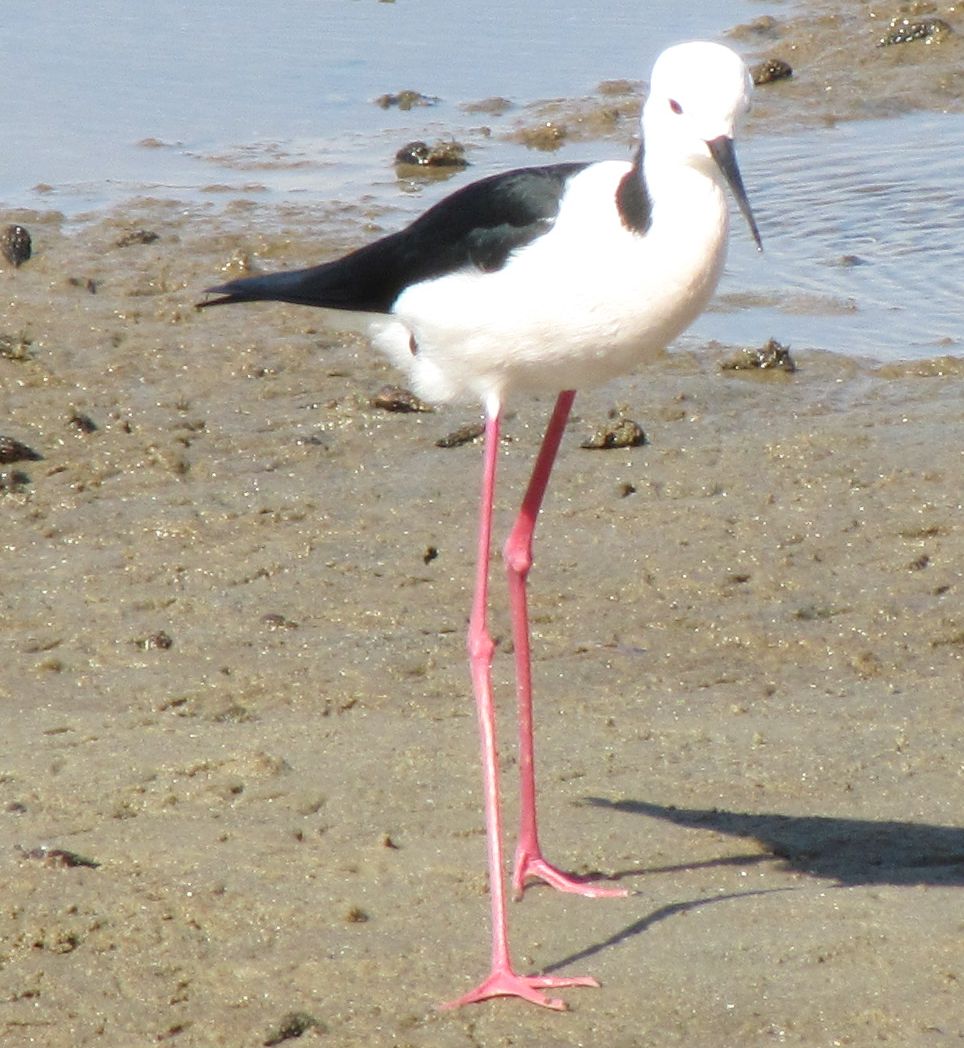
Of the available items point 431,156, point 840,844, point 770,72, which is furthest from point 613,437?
point 770,72

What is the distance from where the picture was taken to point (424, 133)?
908 centimetres

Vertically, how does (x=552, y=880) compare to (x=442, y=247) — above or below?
below

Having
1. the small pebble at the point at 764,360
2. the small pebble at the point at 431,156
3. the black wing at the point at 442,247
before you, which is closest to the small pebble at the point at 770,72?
the small pebble at the point at 431,156

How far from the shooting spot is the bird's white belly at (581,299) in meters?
3.39

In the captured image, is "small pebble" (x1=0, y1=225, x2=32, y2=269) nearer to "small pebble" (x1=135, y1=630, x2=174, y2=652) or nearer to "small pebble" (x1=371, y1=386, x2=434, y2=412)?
"small pebble" (x1=371, y1=386, x2=434, y2=412)

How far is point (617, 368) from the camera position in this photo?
3.60 metres

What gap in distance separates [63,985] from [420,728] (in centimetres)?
125

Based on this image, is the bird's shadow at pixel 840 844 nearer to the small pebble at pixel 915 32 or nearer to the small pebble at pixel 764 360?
the small pebble at pixel 764 360

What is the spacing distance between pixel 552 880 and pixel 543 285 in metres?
1.15

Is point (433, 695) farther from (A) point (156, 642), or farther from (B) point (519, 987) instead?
(B) point (519, 987)

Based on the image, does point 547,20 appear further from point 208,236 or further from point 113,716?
point 113,716

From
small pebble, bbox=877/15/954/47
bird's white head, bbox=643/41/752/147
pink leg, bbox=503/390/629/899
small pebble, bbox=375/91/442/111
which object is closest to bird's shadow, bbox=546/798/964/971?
pink leg, bbox=503/390/629/899

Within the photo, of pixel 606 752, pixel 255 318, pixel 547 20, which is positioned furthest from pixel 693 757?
pixel 547 20

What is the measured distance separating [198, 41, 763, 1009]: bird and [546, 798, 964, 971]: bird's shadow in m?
0.23
